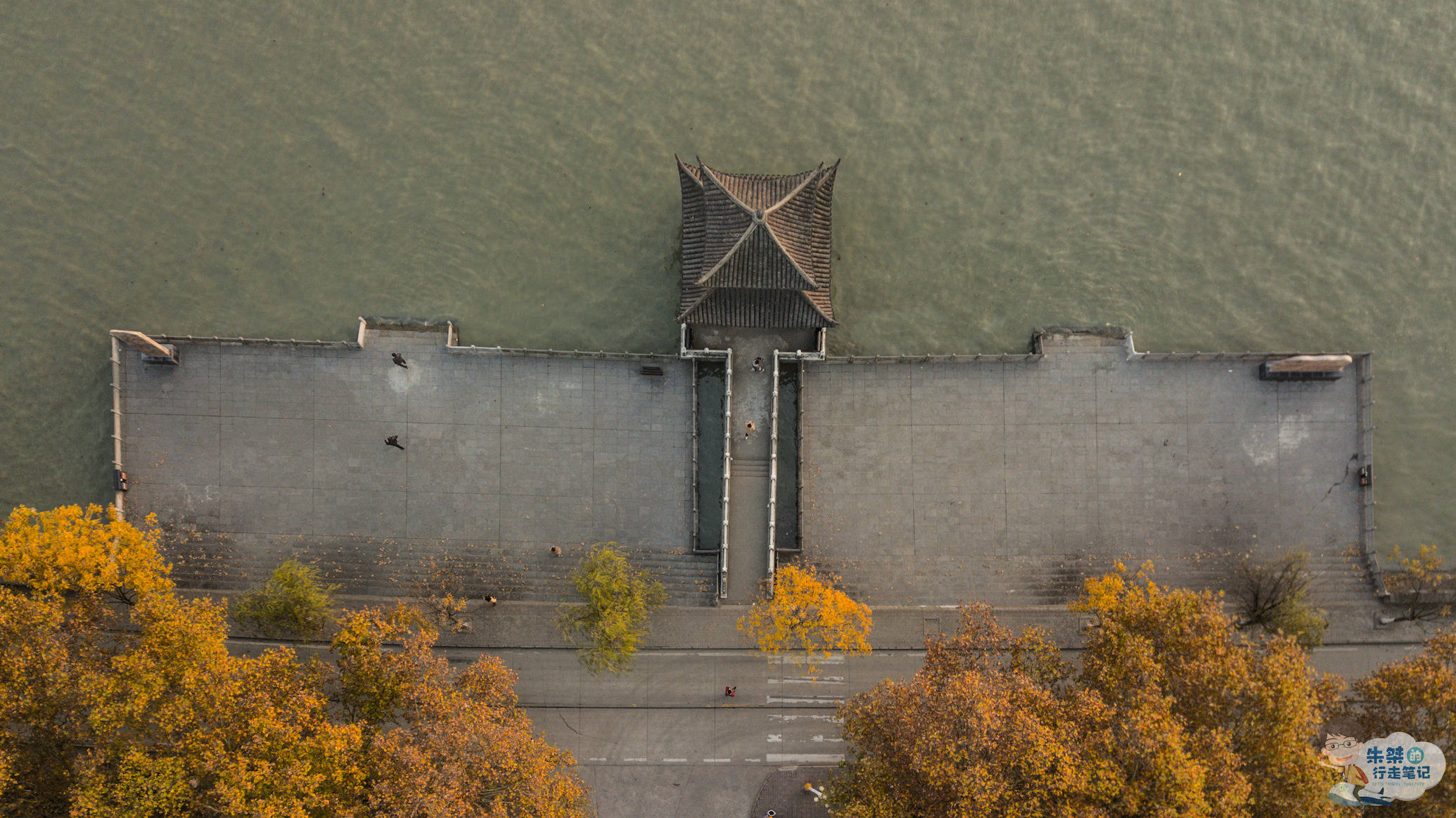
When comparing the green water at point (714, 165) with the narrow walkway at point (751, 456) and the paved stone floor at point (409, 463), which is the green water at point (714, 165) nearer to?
the paved stone floor at point (409, 463)

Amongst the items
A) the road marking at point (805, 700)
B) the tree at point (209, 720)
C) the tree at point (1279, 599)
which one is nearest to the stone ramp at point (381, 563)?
the tree at point (209, 720)

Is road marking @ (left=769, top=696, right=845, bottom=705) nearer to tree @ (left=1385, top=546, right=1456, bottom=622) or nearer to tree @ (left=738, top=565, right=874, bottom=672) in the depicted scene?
tree @ (left=738, top=565, right=874, bottom=672)

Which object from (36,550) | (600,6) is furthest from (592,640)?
(600,6)

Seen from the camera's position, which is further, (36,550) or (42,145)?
(42,145)

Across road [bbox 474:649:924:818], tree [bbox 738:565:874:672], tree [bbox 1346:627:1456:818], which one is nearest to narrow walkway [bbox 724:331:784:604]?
tree [bbox 738:565:874:672]

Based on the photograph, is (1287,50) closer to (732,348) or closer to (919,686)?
(732,348)
